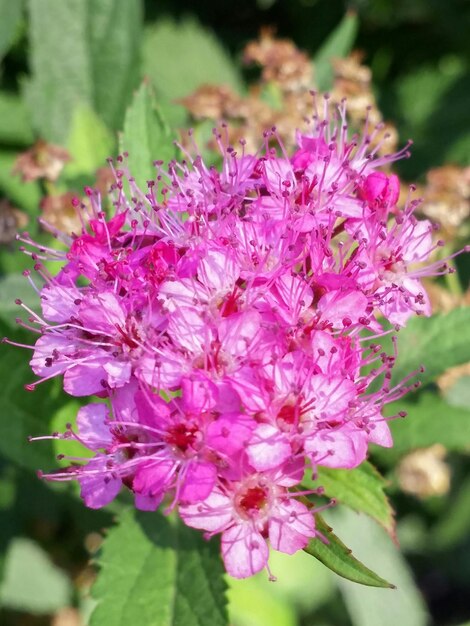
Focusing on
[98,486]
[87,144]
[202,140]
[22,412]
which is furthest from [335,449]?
[87,144]

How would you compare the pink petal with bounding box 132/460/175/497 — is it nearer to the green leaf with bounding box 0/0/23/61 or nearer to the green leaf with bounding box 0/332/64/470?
the green leaf with bounding box 0/332/64/470

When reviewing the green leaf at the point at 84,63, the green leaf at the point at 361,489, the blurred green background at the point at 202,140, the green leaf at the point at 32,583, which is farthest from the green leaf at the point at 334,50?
the green leaf at the point at 32,583

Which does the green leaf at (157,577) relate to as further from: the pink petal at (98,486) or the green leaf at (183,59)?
the green leaf at (183,59)

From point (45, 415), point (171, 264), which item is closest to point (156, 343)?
point (171, 264)

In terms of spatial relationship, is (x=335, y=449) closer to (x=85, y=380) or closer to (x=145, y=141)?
(x=85, y=380)

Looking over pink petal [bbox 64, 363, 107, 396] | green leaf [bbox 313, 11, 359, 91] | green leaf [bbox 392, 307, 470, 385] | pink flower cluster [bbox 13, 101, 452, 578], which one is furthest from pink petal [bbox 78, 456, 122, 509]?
green leaf [bbox 313, 11, 359, 91]

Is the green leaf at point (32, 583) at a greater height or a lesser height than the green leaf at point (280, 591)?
lesser

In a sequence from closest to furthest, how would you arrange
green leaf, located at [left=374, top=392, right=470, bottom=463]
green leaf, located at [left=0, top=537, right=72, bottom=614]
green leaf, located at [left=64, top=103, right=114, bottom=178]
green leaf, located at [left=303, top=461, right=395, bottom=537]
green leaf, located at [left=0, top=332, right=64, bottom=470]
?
1. green leaf, located at [left=303, top=461, right=395, bottom=537]
2. green leaf, located at [left=0, top=332, right=64, bottom=470]
3. green leaf, located at [left=374, top=392, right=470, bottom=463]
4. green leaf, located at [left=64, top=103, right=114, bottom=178]
5. green leaf, located at [left=0, top=537, right=72, bottom=614]
